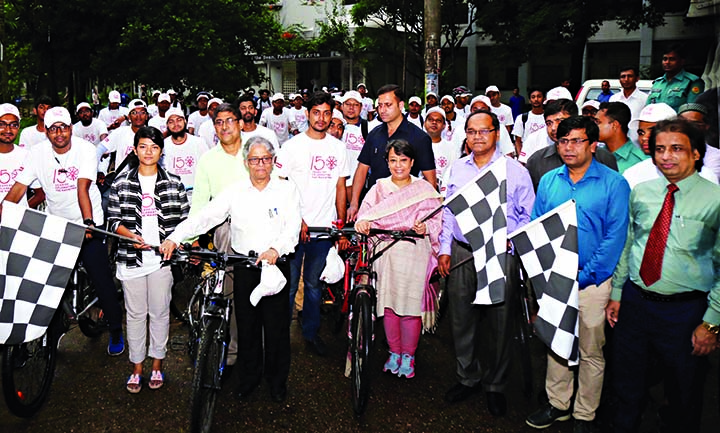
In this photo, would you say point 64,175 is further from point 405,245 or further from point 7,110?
point 405,245

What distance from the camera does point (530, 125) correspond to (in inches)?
399

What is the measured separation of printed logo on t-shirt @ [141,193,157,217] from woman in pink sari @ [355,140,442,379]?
1.52 meters

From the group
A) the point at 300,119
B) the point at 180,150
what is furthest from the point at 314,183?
the point at 300,119

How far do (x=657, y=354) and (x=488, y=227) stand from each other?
4.06ft

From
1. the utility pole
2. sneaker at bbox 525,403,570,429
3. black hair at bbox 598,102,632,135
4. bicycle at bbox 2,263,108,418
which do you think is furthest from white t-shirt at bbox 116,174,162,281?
the utility pole

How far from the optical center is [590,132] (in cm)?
397

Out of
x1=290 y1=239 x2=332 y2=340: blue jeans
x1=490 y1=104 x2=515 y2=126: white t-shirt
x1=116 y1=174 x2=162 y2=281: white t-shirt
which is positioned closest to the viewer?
x1=116 y1=174 x2=162 y2=281: white t-shirt

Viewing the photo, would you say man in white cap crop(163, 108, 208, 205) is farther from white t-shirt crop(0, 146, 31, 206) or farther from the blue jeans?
the blue jeans

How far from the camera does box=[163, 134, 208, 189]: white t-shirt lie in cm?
723

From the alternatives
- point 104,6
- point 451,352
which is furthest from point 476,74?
point 451,352

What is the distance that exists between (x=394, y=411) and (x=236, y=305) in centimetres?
134

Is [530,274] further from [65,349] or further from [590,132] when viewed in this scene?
[65,349]

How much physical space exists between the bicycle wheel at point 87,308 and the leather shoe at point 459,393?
10.00 feet

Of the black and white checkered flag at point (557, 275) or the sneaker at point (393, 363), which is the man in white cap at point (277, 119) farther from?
the black and white checkered flag at point (557, 275)
